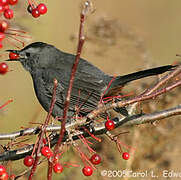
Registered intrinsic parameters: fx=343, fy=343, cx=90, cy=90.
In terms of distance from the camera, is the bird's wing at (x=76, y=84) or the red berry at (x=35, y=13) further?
the bird's wing at (x=76, y=84)

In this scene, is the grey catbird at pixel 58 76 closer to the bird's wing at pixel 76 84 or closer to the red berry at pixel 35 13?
the bird's wing at pixel 76 84

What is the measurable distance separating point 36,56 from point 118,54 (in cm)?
355

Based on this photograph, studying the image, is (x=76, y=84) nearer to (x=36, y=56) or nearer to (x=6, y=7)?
(x=36, y=56)

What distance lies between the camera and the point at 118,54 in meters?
7.80

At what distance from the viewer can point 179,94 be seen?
14.8 feet

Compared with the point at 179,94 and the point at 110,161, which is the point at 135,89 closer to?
the point at 179,94

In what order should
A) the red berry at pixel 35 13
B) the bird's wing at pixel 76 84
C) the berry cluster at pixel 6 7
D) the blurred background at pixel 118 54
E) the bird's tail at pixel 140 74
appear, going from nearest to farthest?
the berry cluster at pixel 6 7 < the red berry at pixel 35 13 < the bird's tail at pixel 140 74 < the bird's wing at pixel 76 84 < the blurred background at pixel 118 54

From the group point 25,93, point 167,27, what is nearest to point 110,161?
point 25,93

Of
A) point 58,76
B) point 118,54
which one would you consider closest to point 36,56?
point 58,76

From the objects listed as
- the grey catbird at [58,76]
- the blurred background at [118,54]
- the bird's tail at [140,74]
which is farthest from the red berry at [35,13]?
the grey catbird at [58,76]

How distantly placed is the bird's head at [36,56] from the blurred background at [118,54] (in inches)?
10.9

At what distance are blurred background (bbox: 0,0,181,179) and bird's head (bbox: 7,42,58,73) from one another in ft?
0.90

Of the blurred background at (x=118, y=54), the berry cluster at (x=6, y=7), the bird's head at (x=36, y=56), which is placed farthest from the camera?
the blurred background at (x=118, y=54)

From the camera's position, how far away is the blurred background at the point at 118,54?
450cm
